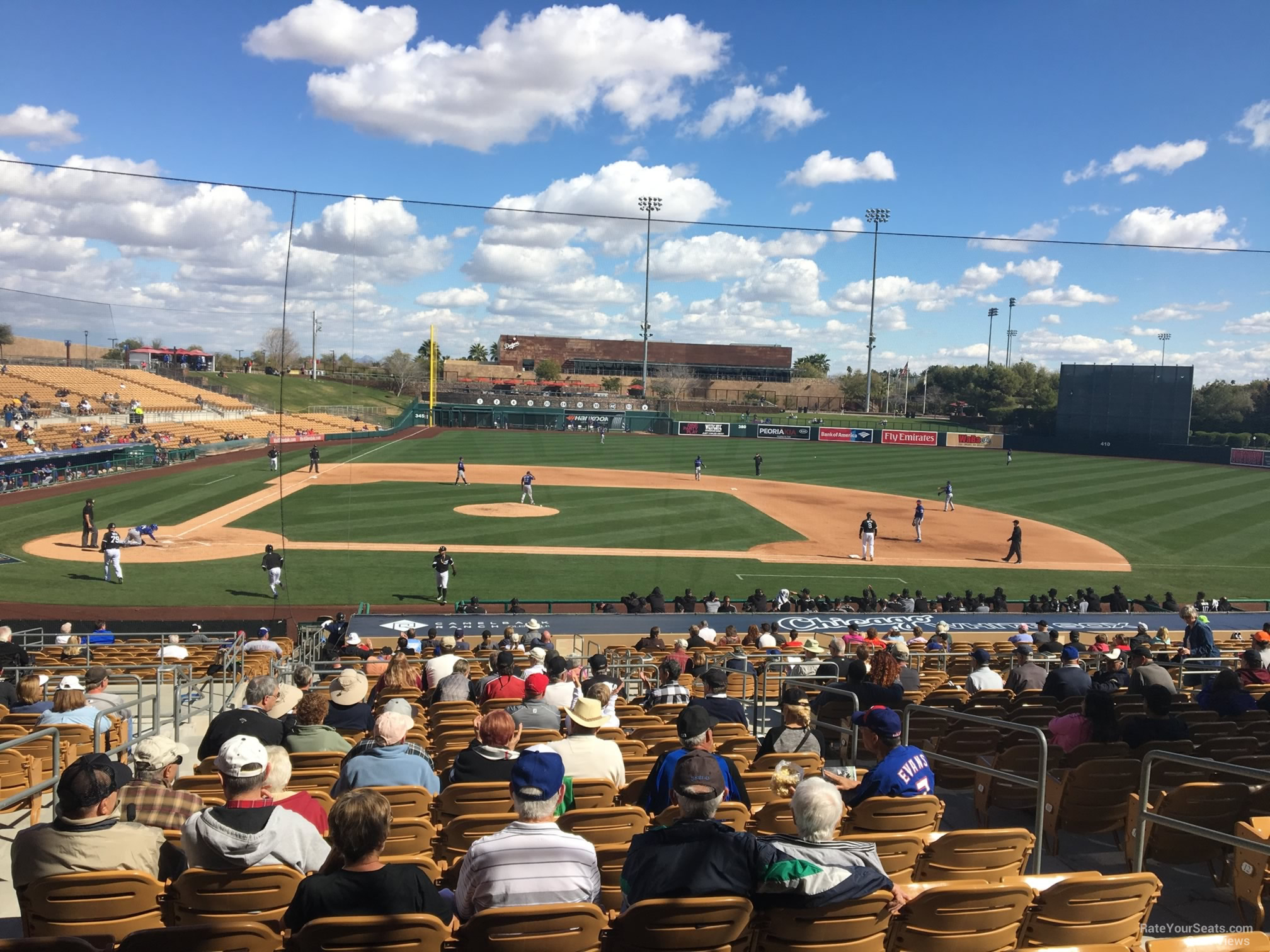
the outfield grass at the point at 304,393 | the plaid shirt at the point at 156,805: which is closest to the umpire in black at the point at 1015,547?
the outfield grass at the point at 304,393

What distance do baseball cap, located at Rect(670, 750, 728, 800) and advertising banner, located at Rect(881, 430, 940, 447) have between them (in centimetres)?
7906

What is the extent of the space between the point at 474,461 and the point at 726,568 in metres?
27.7

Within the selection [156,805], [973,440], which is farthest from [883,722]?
[973,440]

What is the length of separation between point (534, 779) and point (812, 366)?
139 metres

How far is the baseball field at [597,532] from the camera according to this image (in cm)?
2538

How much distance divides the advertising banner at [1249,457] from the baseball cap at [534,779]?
79.1 m

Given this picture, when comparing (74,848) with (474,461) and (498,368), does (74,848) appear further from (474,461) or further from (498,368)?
(498,368)

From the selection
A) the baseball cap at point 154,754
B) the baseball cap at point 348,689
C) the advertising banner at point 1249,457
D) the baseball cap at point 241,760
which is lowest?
the baseball cap at point 348,689

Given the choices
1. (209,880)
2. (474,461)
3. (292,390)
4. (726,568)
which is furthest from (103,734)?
(474,461)

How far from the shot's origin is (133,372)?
211 ft

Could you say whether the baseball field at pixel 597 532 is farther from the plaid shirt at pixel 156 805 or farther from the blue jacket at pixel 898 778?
the blue jacket at pixel 898 778

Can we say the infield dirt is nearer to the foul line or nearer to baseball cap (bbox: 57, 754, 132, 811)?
the foul line

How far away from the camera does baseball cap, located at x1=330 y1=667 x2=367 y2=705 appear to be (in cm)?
761

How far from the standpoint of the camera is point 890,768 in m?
5.27
